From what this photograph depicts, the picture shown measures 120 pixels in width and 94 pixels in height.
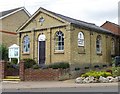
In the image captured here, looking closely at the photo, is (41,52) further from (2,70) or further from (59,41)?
(2,70)

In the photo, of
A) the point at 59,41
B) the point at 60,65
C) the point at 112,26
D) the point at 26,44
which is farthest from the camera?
the point at 112,26

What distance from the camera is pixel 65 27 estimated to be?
26625 millimetres

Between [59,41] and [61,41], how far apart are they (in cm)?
28

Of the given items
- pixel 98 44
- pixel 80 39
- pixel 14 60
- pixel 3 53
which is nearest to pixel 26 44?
pixel 14 60

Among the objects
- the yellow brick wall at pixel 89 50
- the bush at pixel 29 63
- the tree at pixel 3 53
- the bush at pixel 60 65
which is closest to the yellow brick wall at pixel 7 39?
the tree at pixel 3 53

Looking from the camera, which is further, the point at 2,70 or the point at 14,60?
the point at 14,60

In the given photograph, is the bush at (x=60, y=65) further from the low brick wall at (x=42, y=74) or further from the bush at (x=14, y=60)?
the bush at (x=14, y=60)

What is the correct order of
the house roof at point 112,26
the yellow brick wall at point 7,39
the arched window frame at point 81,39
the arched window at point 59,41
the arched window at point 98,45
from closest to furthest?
1. the arched window at point 59,41
2. the arched window frame at point 81,39
3. the arched window at point 98,45
4. the house roof at point 112,26
5. the yellow brick wall at point 7,39

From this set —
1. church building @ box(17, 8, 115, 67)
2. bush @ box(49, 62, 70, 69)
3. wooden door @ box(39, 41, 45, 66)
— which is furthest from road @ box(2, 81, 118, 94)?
wooden door @ box(39, 41, 45, 66)

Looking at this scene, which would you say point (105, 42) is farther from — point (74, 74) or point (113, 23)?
point (113, 23)

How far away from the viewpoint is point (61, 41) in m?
27.3

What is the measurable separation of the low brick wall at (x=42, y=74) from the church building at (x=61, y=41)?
290cm

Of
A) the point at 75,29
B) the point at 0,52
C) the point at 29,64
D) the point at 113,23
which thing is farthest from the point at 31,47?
the point at 113,23

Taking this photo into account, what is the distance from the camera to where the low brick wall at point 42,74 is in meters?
23.3
